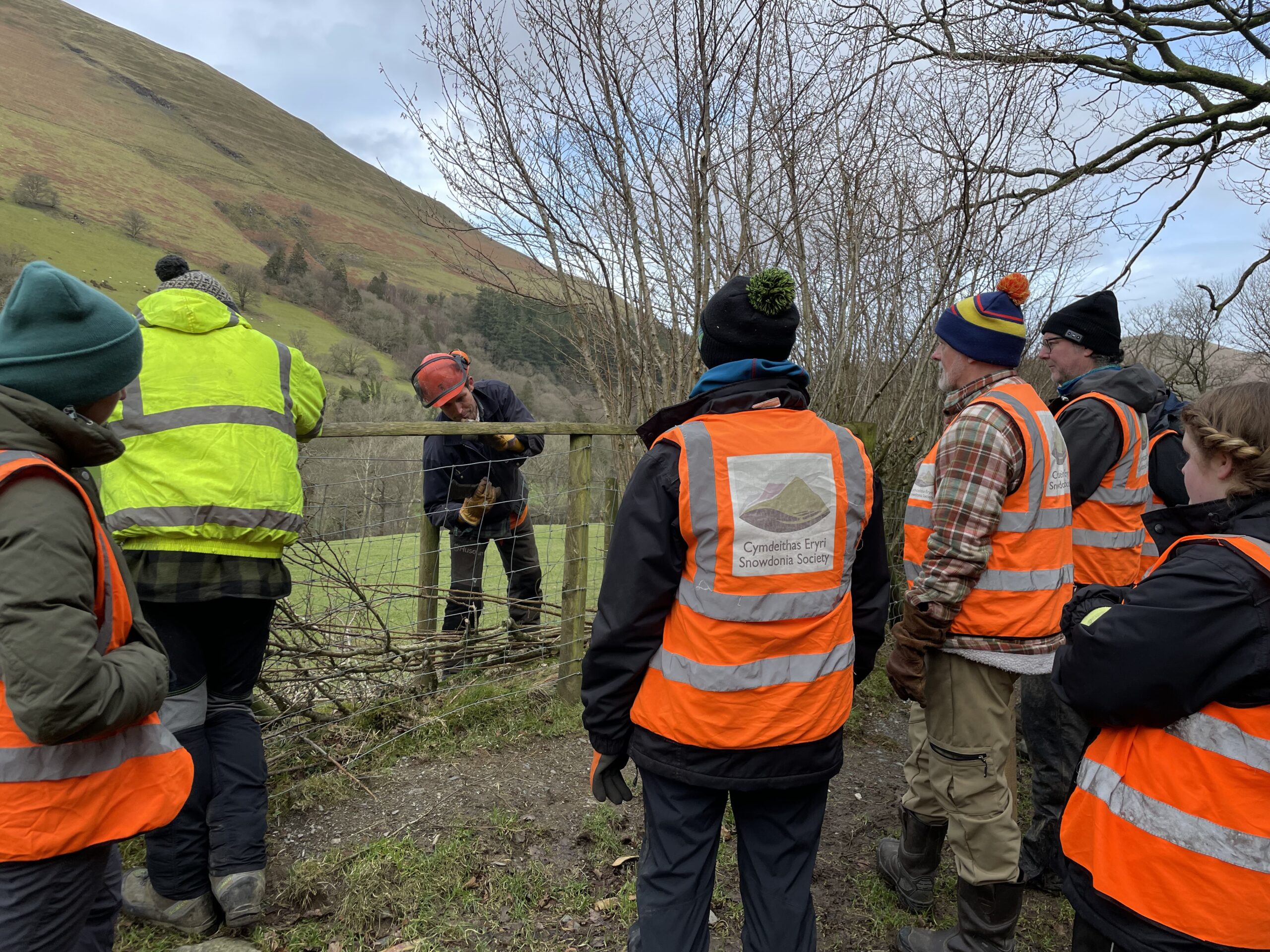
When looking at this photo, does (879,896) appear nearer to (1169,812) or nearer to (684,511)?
(1169,812)

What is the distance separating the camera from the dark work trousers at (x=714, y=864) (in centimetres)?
180

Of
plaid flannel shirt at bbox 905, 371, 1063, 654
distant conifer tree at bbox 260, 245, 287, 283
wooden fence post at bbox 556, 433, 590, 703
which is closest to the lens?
plaid flannel shirt at bbox 905, 371, 1063, 654

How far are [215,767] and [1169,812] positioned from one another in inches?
112

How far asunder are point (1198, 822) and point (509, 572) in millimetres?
4177

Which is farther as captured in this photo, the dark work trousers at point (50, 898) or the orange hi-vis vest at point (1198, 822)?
the dark work trousers at point (50, 898)

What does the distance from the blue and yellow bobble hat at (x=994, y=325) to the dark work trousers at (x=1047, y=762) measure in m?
1.45

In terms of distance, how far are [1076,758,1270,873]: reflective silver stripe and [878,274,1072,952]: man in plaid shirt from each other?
2.30ft

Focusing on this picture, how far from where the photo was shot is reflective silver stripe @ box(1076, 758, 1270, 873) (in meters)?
1.36

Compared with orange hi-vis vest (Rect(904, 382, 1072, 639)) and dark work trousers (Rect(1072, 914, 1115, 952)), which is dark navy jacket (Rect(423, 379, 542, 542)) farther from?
dark work trousers (Rect(1072, 914, 1115, 952))

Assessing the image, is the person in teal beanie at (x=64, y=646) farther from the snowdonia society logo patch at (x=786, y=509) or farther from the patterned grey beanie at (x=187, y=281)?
the snowdonia society logo patch at (x=786, y=509)

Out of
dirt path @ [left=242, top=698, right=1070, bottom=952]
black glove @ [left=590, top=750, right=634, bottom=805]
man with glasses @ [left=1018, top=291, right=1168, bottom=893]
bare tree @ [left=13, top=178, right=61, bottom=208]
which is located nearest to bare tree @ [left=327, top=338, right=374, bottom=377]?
bare tree @ [left=13, top=178, right=61, bottom=208]

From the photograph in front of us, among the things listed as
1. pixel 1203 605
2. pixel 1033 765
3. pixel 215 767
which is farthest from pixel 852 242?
pixel 215 767

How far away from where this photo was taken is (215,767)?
2512mm

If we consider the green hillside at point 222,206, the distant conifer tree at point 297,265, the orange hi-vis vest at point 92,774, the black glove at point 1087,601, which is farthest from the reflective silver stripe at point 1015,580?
the distant conifer tree at point 297,265
